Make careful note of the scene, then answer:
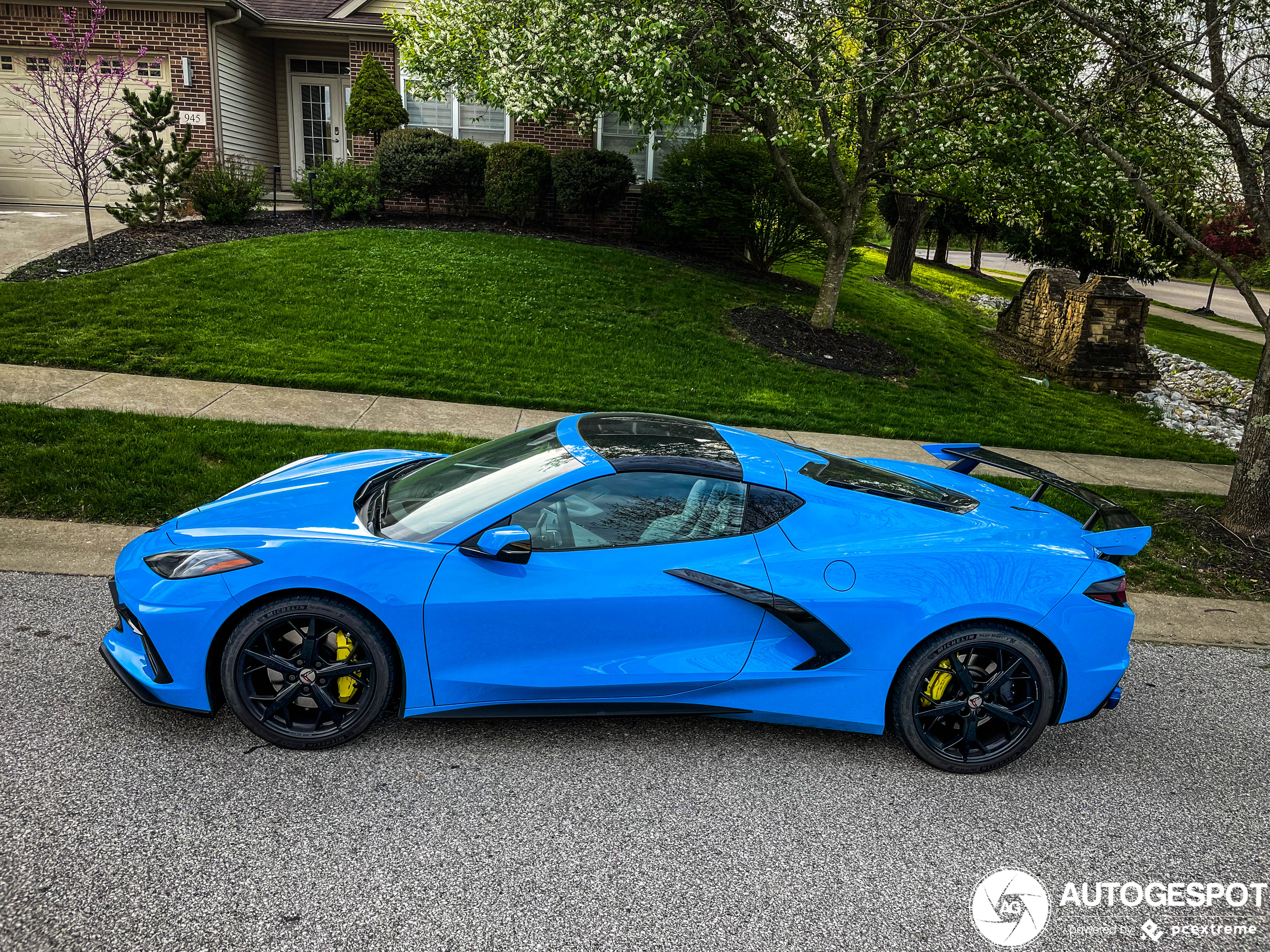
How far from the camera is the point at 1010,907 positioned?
123 inches

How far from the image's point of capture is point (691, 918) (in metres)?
2.97

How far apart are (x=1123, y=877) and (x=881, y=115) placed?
10.3m

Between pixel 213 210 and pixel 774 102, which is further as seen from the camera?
pixel 213 210

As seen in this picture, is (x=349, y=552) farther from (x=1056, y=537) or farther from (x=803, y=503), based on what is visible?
(x=1056, y=537)

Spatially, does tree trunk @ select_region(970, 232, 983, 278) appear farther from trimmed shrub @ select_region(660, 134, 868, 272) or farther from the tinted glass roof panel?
the tinted glass roof panel

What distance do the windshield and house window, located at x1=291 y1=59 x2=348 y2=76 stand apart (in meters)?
17.9

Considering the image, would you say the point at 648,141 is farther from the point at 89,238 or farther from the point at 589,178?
the point at 89,238

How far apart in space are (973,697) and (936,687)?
0.15m

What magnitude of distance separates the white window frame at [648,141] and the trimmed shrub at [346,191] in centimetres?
418

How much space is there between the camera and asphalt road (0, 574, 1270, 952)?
2.88 m

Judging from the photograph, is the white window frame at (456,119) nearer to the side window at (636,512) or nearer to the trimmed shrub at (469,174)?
the trimmed shrub at (469,174)

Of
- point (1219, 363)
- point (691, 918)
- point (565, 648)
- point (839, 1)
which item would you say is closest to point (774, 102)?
point (839, 1)

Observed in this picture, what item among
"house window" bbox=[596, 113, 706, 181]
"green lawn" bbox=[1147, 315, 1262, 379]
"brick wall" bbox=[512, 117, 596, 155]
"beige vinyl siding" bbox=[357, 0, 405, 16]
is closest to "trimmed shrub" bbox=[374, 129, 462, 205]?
"brick wall" bbox=[512, 117, 596, 155]

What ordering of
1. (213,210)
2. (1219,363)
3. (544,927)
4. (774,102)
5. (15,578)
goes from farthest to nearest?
(1219,363) < (213,210) < (774,102) < (15,578) < (544,927)
